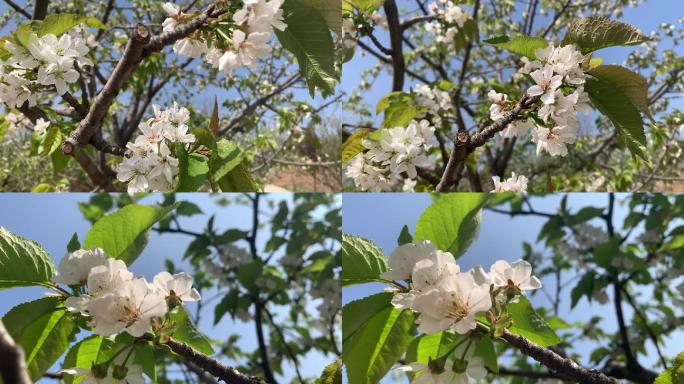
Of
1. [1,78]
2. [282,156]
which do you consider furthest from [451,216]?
[282,156]

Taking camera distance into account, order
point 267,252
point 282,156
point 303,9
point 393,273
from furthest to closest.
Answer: point 282,156 < point 303,9 < point 267,252 < point 393,273

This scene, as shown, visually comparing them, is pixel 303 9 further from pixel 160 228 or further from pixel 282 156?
pixel 282 156

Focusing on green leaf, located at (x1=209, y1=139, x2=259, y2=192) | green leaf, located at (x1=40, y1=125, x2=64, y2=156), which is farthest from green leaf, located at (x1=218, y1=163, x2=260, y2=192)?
green leaf, located at (x1=40, y1=125, x2=64, y2=156)

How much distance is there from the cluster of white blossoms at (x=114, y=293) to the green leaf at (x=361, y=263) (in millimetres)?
135

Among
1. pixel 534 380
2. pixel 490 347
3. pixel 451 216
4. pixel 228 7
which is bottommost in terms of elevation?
pixel 534 380

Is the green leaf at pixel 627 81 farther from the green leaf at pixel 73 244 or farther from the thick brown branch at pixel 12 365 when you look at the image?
the thick brown branch at pixel 12 365

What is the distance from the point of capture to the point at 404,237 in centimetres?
56

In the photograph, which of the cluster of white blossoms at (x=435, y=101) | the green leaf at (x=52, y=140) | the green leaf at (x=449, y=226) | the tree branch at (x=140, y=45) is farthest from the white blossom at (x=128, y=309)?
the cluster of white blossoms at (x=435, y=101)

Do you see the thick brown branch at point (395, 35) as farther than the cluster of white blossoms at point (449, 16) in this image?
No

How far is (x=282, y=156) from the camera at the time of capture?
258 cm

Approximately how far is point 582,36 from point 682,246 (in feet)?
0.89

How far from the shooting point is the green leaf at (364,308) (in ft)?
1.80

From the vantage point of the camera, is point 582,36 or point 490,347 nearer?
point 490,347

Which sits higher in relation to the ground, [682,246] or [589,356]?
[682,246]
